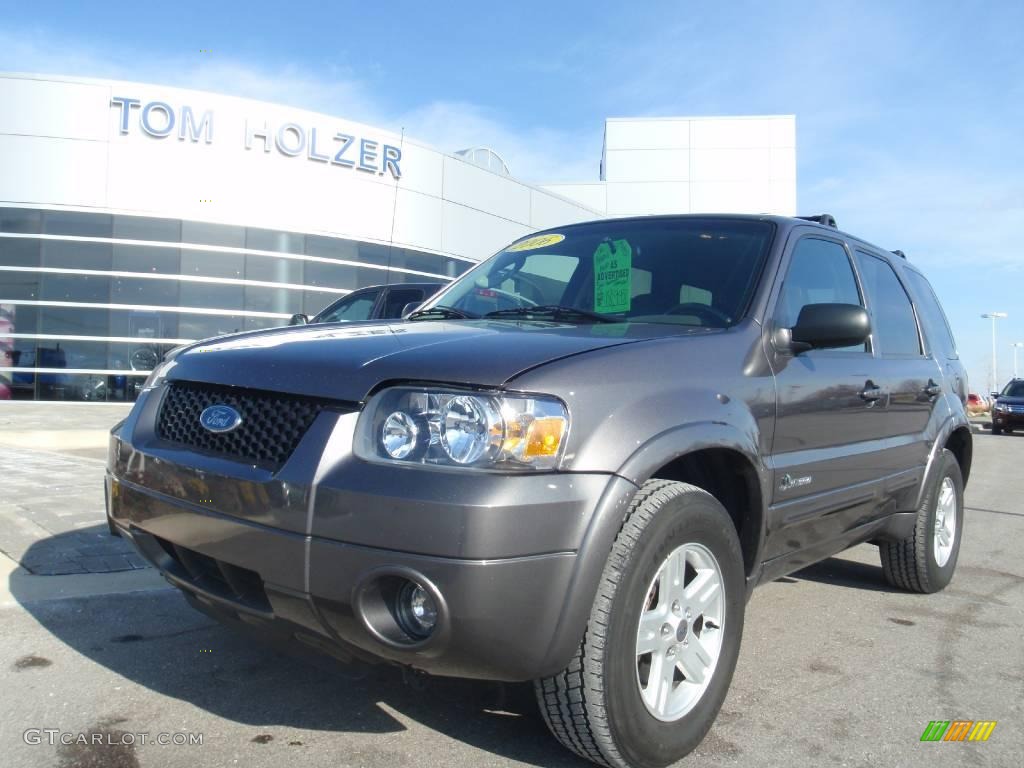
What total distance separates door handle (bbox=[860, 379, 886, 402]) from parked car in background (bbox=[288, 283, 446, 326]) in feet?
16.3

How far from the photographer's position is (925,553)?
443 centimetres

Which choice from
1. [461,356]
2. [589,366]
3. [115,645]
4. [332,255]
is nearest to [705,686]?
[589,366]

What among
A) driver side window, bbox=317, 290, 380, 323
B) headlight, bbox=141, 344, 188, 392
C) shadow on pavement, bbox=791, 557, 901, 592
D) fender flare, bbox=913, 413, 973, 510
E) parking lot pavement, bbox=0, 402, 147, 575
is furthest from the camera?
driver side window, bbox=317, 290, 380, 323

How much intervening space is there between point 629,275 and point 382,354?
1471mm

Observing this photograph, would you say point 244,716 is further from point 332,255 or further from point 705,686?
point 332,255

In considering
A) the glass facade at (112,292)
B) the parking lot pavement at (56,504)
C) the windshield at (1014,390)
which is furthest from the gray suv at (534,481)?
the windshield at (1014,390)

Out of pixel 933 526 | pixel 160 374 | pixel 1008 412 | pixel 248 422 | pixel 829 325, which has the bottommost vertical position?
pixel 933 526

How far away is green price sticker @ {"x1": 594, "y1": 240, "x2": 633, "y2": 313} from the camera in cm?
339

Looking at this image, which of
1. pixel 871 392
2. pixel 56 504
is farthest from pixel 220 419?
pixel 56 504

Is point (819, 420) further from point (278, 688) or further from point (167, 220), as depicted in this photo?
point (167, 220)

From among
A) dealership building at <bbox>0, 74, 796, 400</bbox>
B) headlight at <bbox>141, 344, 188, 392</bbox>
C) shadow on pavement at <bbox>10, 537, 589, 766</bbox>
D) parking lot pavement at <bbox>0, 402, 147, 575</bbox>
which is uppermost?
dealership building at <bbox>0, 74, 796, 400</bbox>

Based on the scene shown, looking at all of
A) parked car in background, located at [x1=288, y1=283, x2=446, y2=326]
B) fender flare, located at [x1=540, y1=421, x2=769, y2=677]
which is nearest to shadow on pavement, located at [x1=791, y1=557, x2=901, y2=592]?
fender flare, located at [x1=540, y1=421, x2=769, y2=677]

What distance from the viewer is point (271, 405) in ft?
7.80

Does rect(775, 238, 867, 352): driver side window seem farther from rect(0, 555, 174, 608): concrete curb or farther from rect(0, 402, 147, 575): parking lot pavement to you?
rect(0, 402, 147, 575): parking lot pavement
